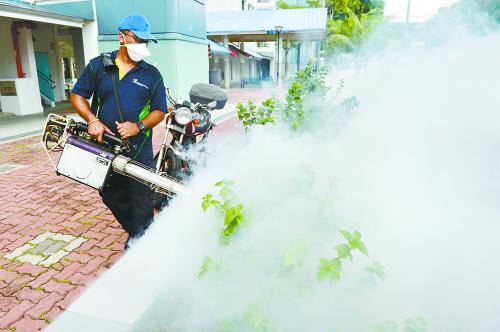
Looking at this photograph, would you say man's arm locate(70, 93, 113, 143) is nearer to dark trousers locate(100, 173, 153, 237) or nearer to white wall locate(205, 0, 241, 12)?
dark trousers locate(100, 173, 153, 237)

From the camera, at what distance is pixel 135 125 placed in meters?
Answer: 2.76

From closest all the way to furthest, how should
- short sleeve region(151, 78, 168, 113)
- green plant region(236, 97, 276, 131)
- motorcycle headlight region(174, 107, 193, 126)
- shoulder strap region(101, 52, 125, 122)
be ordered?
shoulder strap region(101, 52, 125, 122), short sleeve region(151, 78, 168, 113), motorcycle headlight region(174, 107, 193, 126), green plant region(236, 97, 276, 131)

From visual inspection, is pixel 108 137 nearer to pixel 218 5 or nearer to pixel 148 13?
pixel 148 13

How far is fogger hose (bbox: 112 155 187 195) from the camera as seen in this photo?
2406mm

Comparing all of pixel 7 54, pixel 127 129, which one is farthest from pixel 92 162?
pixel 7 54

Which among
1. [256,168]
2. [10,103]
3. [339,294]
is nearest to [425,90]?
[256,168]

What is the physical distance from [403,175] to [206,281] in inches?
64.0

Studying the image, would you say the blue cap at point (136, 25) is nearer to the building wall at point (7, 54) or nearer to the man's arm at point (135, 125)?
the man's arm at point (135, 125)

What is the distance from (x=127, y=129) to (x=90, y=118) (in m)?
0.29

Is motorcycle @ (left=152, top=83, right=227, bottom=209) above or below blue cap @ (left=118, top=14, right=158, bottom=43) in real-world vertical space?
below

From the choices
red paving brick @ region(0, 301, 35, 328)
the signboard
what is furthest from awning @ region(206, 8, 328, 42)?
red paving brick @ region(0, 301, 35, 328)

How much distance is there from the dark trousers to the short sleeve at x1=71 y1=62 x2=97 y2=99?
26.8 inches

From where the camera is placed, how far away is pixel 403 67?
3.68m

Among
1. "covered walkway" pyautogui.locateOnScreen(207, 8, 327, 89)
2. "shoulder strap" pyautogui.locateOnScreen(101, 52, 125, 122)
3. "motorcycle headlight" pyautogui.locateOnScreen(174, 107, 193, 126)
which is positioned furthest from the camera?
"covered walkway" pyautogui.locateOnScreen(207, 8, 327, 89)
